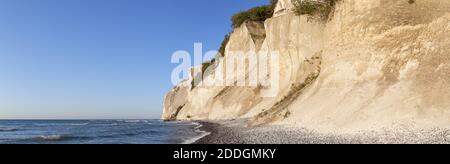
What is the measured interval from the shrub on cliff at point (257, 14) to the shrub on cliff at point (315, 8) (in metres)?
17.9

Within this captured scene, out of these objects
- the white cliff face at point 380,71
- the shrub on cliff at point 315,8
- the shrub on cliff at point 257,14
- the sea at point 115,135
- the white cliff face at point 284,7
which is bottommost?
the sea at point 115,135

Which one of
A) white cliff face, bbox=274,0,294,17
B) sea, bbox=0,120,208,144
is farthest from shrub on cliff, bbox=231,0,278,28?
sea, bbox=0,120,208,144

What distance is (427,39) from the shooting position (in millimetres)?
17047

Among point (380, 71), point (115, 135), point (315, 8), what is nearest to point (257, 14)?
point (315, 8)

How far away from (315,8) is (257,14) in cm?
2038

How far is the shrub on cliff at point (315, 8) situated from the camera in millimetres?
25905

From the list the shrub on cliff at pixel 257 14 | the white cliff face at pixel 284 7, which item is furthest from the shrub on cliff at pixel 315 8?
the shrub on cliff at pixel 257 14

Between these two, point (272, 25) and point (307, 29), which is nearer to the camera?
point (307, 29)

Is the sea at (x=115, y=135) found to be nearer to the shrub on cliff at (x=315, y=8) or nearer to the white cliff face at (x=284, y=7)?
the shrub on cliff at (x=315, y=8)

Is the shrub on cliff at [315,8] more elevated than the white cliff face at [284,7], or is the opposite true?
the white cliff face at [284,7]

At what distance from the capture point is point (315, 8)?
2766 centimetres

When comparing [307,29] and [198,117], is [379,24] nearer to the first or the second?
[307,29]

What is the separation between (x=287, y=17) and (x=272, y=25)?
3196 mm
